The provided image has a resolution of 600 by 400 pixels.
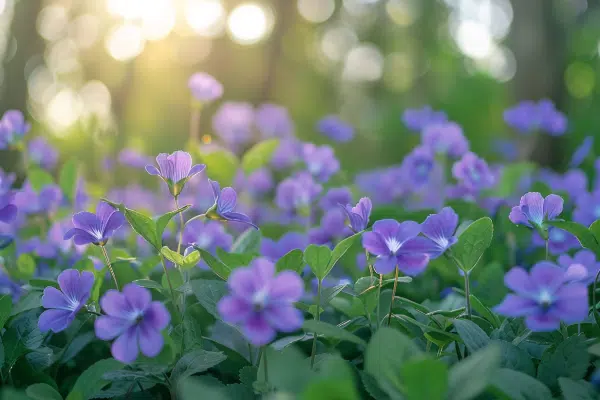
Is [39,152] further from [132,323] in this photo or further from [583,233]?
[583,233]

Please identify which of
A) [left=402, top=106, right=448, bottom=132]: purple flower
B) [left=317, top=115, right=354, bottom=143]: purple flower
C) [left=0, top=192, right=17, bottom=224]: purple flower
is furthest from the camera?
[left=317, top=115, right=354, bottom=143]: purple flower

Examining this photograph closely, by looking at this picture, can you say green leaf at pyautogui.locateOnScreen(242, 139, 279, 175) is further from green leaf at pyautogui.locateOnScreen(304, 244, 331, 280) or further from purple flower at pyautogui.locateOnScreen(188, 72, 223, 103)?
green leaf at pyautogui.locateOnScreen(304, 244, 331, 280)

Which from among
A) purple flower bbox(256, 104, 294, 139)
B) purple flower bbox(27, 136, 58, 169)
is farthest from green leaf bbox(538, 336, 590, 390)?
purple flower bbox(256, 104, 294, 139)

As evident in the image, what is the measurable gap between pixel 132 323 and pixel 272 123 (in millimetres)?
2428

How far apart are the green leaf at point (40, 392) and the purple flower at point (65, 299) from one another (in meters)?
0.09

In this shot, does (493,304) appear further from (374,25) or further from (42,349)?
(374,25)

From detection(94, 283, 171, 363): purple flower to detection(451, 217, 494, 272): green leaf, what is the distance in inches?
21.4

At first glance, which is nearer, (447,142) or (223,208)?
(223,208)

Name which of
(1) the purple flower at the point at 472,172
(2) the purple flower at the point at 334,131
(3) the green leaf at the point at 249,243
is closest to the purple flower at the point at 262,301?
(3) the green leaf at the point at 249,243

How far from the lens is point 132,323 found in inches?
39.0

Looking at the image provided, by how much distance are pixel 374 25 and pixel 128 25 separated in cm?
1057

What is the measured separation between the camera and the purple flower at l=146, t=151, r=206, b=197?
1209mm

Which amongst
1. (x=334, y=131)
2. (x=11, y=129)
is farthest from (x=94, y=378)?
(x=334, y=131)

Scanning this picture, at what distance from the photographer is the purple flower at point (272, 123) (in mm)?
3346
